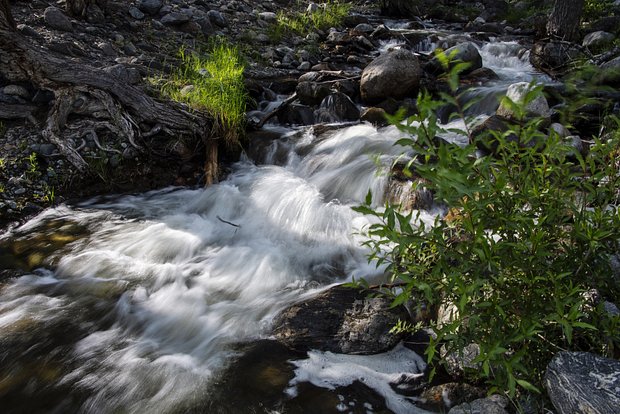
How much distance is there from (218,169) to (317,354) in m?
3.70

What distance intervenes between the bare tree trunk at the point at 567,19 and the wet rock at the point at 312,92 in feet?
22.4

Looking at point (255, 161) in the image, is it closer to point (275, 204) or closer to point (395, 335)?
point (275, 204)

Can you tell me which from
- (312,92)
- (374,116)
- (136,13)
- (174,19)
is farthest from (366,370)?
(136,13)

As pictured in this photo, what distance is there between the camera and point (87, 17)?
28.2ft

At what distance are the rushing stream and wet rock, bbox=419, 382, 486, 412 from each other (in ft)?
0.71

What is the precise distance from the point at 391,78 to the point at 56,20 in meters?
5.98

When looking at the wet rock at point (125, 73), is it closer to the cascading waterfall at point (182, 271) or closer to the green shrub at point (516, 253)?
the cascading waterfall at point (182, 271)

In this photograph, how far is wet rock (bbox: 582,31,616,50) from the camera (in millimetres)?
9944

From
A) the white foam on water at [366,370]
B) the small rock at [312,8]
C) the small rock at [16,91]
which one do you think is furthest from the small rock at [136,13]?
the white foam on water at [366,370]

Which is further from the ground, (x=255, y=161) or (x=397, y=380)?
(x=255, y=161)

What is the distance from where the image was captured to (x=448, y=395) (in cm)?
280

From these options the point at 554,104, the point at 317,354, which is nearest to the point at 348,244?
the point at 317,354

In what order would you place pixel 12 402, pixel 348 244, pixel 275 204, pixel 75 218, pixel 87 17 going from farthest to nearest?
pixel 87 17 → pixel 275 204 → pixel 75 218 → pixel 348 244 → pixel 12 402

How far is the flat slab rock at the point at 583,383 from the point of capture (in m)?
1.88
